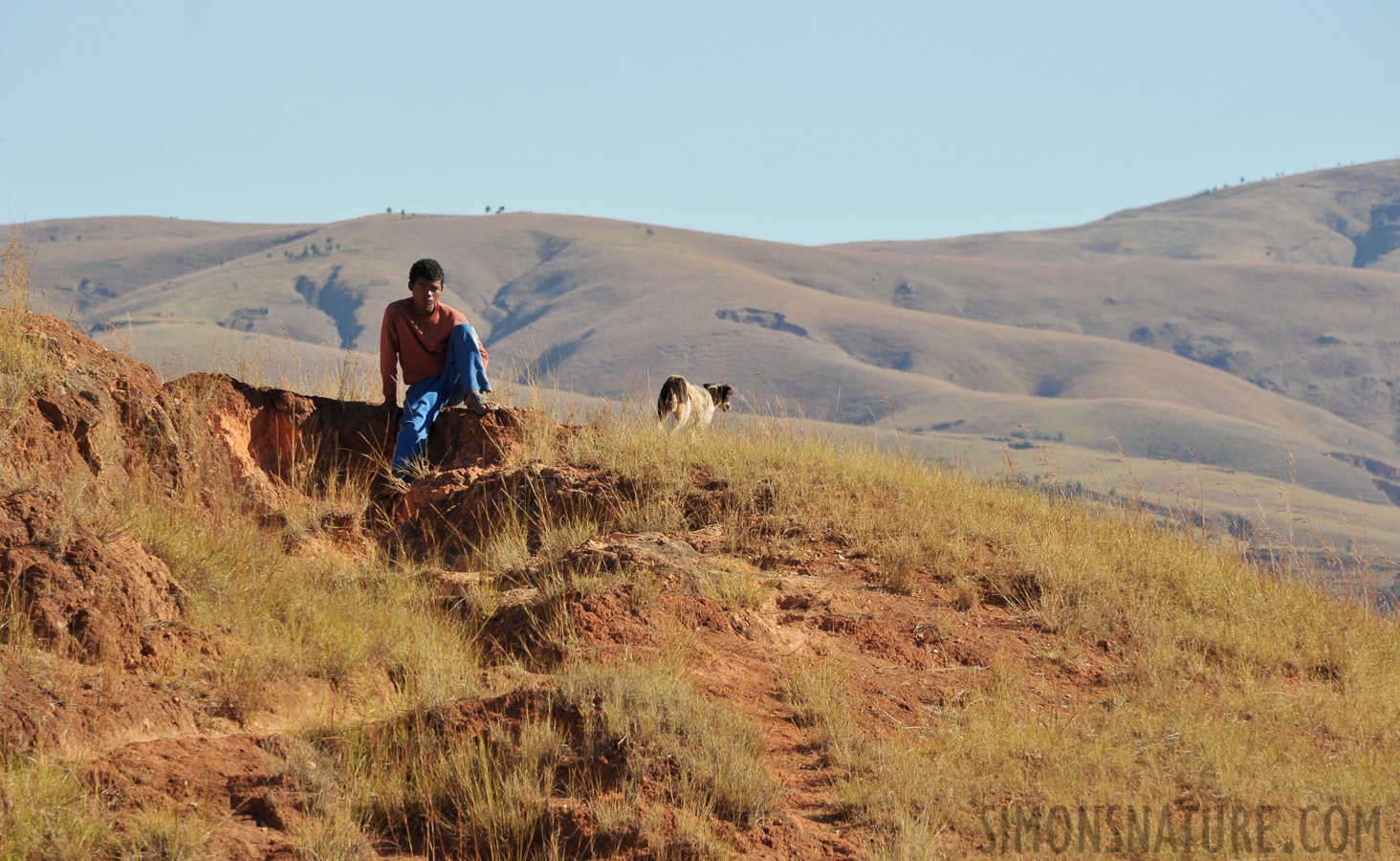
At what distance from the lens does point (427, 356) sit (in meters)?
7.72

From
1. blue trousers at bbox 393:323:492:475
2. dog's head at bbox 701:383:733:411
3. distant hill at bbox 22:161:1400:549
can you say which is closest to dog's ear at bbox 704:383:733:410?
dog's head at bbox 701:383:733:411

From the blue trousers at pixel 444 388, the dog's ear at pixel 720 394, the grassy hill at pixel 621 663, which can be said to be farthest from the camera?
the dog's ear at pixel 720 394

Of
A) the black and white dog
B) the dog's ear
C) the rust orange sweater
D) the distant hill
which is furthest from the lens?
the distant hill

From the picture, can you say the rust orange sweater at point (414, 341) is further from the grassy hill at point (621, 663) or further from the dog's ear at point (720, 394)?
the dog's ear at point (720, 394)

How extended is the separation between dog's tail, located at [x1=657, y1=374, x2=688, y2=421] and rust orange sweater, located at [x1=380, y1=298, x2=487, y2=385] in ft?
7.21

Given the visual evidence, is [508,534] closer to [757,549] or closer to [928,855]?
[757,549]

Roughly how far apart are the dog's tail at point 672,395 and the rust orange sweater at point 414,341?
7.21ft

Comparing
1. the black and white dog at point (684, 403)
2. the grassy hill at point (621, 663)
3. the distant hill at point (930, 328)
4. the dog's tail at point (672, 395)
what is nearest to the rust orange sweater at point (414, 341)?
the grassy hill at point (621, 663)

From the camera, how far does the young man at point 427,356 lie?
7547 mm

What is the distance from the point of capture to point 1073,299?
631 feet

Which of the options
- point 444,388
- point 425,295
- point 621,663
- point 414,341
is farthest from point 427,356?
point 621,663

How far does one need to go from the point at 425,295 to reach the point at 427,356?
48cm

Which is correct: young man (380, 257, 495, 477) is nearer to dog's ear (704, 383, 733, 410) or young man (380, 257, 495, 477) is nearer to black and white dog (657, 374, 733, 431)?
black and white dog (657, 374, 733, 431)

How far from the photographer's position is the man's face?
7496mm
